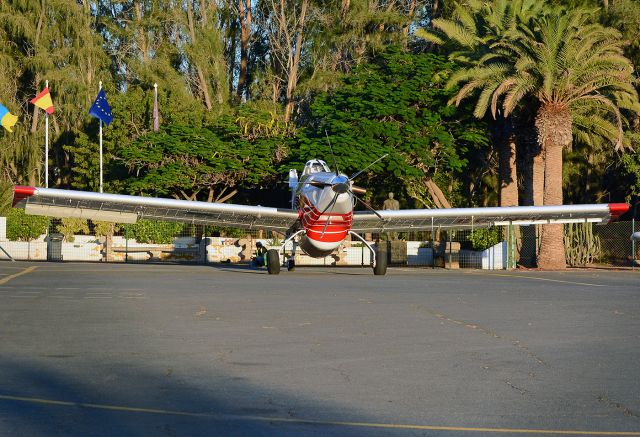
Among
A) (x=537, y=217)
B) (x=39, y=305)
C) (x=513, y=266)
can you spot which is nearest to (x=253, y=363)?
(x=39, y=305)

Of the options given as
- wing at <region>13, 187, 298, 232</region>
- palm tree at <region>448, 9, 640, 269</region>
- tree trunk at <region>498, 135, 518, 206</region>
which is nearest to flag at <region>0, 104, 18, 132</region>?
wing at <region>13, 187, 298, 232</region>

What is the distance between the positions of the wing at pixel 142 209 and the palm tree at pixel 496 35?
13.5 m

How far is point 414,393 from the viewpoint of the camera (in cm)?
786

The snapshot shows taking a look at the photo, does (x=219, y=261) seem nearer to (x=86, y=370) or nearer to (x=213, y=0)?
(x=213, y=0)

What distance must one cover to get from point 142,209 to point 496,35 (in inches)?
734

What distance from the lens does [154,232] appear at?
4312cm

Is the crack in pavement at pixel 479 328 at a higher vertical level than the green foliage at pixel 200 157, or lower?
lower

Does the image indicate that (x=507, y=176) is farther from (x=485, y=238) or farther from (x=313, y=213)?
(x=313, y=213)

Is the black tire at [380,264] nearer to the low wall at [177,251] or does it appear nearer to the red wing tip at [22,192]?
the red wing tip at [22,192]

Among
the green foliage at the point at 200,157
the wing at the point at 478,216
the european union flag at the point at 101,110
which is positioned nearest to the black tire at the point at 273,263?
the wing at the point at 478,216

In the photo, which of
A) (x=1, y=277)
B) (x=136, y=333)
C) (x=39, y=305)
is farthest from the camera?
(x=1, y=277)

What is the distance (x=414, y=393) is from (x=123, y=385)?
2.52m

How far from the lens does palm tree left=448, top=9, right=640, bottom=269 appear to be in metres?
36.2

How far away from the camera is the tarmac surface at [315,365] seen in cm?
671
